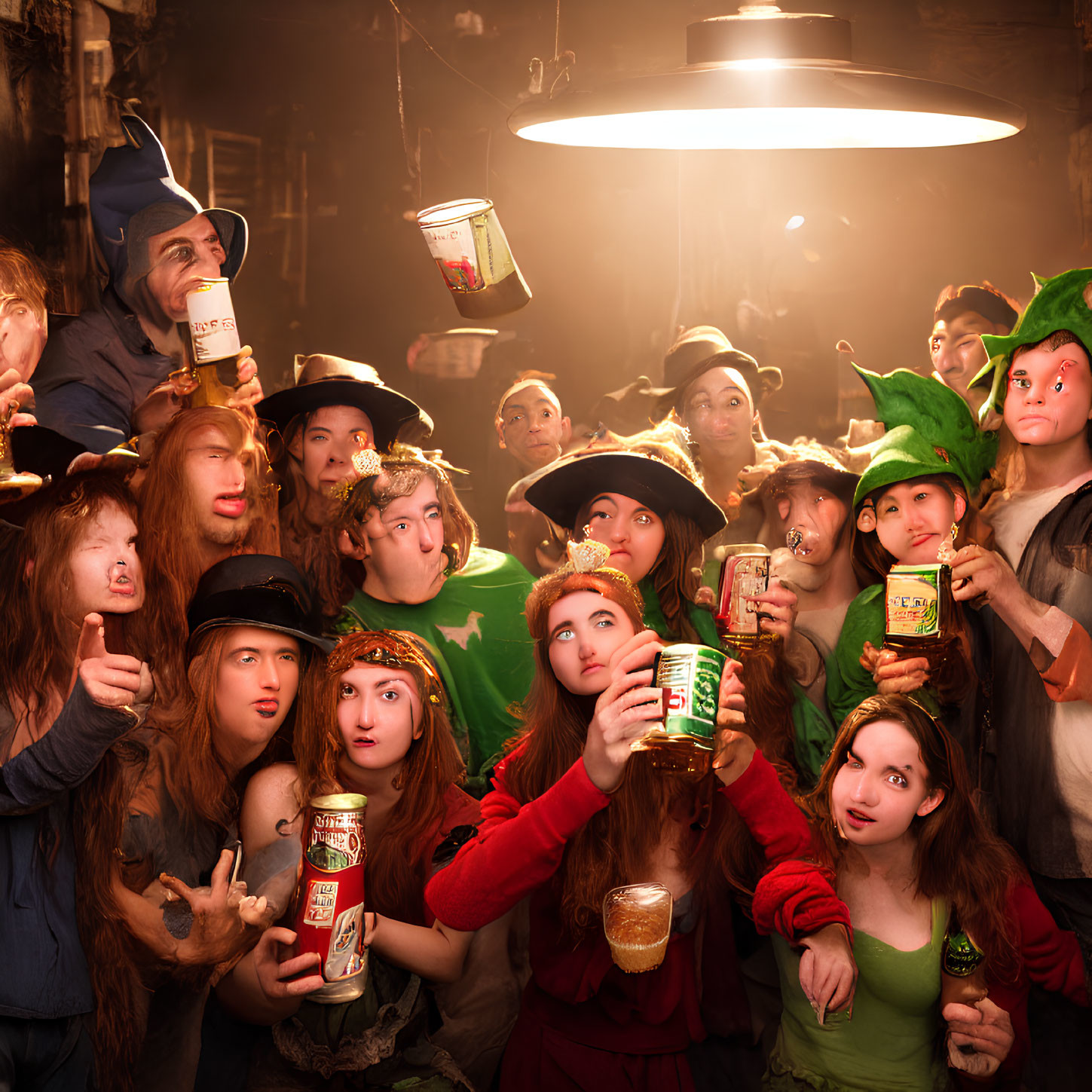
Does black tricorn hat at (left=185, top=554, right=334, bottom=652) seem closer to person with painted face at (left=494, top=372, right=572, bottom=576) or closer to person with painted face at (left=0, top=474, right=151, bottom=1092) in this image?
person with painted face at (left=0, top=474, right=151, bottom=1092)

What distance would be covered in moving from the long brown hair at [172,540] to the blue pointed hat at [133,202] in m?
0.41

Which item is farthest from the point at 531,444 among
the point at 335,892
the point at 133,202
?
the point at 335,892

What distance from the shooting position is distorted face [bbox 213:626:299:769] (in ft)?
8.34

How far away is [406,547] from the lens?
8.87 feet

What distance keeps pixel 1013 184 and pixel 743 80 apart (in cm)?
158

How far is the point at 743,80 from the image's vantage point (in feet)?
5.67

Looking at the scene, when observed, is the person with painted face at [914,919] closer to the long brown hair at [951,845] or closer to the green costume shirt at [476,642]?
the long brown hair at [951,845]

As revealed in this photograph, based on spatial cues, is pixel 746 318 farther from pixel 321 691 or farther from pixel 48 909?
pixel 48 909

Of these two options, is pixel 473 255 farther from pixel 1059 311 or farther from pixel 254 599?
pixel 1059 311

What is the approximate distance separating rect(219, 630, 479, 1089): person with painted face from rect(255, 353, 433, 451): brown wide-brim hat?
0.62 m

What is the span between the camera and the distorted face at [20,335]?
2.55 meters

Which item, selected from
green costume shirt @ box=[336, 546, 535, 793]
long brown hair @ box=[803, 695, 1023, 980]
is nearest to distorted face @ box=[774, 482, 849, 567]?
long brown hair @ box=[803, 695, 1023, 980]

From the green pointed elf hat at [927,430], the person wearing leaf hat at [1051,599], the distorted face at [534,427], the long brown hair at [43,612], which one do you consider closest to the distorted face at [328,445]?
the distorted face at [534,427]

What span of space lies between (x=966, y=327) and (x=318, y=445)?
172 centimetres
